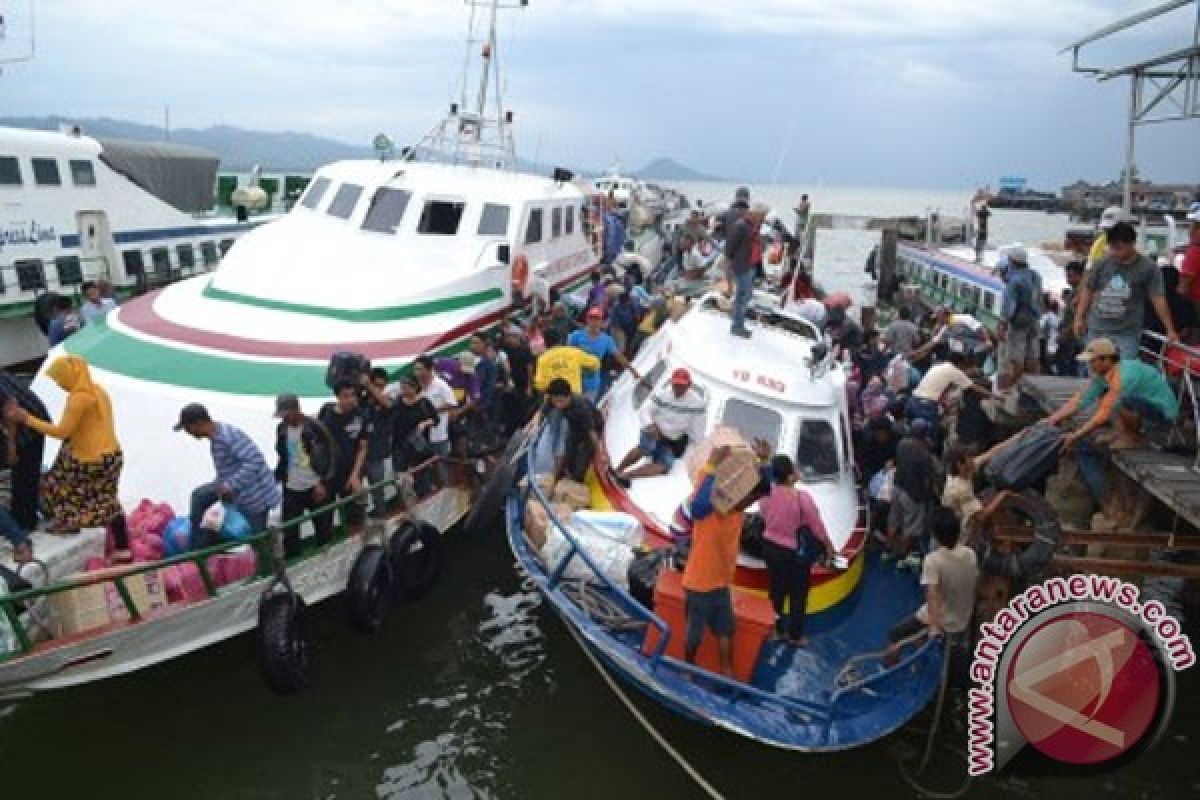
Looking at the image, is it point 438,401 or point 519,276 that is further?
point 519,276

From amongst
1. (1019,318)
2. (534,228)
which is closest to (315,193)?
(534,228)

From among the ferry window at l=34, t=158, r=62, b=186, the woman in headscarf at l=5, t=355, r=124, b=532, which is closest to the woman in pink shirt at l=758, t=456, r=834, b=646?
the woman in headscarf at l=5, t=355, r=124, b=532

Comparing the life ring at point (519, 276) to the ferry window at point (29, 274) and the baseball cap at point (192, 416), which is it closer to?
the baseball cap at point (192, 416)

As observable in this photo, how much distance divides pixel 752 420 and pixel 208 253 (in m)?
18.4

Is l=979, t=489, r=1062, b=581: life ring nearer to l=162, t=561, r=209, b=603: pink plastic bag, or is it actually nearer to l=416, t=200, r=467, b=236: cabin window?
l=162, t=561, r=209, b=603: pink plastic bag

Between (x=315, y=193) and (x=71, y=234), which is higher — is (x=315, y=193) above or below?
above

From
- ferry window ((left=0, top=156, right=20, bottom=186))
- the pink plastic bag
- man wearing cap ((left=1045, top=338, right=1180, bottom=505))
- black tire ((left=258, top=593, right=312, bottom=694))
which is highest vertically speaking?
ferry window ((left=0, top=156, right=20, bottom=186))

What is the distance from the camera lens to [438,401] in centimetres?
945

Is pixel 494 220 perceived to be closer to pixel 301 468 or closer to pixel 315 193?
pixel 315 193

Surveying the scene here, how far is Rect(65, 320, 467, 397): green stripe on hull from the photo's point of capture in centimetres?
909

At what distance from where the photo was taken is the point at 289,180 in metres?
33.7

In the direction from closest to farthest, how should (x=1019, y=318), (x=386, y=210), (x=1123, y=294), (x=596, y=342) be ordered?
(x=1123, y=294) → (x=596, y=342) → (x=1019, y=318) → (x=386, y=210)

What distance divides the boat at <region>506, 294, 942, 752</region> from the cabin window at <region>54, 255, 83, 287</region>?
42.9 ft

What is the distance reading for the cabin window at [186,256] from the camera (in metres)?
21.9
